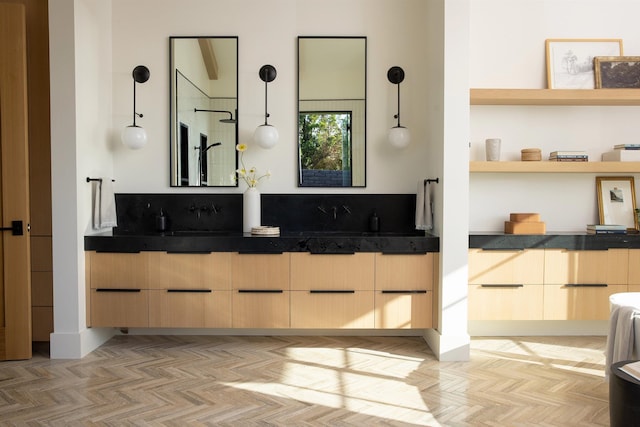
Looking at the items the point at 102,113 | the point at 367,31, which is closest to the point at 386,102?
the point at 367,31

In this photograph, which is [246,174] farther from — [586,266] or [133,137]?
[586,266]

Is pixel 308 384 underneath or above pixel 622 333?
underneath

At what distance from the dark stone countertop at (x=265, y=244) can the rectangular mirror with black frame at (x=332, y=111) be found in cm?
78

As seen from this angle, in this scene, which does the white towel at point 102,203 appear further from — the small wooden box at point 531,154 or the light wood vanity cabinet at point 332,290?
the small wooden box at point 531,154

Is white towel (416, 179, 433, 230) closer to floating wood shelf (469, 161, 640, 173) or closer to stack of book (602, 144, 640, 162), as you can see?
floating wood shelf (469, 161, 640, 173)

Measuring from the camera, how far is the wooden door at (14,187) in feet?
13.8

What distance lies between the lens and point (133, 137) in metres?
4.86

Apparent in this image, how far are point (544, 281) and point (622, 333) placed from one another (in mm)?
1587

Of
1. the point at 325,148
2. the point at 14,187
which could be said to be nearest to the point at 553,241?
the point at 325,148

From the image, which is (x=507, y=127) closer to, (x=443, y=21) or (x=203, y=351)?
(x=443, y=21)

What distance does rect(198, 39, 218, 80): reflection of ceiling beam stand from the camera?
5043mm

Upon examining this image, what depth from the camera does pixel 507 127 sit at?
204 inches

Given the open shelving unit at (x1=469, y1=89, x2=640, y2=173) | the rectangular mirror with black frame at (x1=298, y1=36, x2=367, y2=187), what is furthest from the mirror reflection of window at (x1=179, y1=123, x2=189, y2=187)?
the open shelving unit at (x1=469, y1=89, x2=640, y2=173)

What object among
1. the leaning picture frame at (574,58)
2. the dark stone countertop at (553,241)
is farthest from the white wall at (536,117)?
the dark stone countertop at (553,241)
